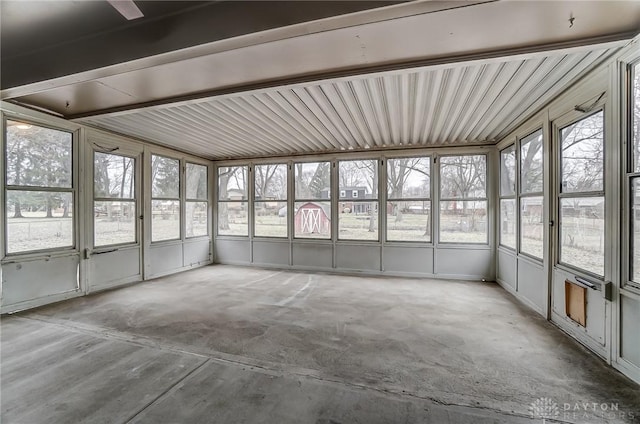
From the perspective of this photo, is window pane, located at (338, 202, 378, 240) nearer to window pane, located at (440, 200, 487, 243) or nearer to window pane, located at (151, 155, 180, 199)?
window pane, located at (440, 200, 487, 243)

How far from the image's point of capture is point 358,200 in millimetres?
6227

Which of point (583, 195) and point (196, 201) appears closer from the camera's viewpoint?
Answer: point (583, 195)

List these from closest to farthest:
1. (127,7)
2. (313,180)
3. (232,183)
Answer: (127,7)
(313,180)
(232,183)

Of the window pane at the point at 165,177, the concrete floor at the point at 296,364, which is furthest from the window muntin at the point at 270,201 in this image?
the concrete floor at the point at 296,364

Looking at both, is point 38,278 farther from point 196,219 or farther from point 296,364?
point 296,364

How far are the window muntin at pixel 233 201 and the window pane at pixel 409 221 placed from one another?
360 cm

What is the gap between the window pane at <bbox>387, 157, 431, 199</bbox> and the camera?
19.1ft

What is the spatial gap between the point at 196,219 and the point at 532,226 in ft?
22.4

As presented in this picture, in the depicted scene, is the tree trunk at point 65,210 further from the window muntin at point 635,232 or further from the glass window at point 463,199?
the window muntin at point 635,232

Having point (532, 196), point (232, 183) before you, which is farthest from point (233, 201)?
point (532, 196)

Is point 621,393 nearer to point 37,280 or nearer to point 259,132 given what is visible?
point 259,132

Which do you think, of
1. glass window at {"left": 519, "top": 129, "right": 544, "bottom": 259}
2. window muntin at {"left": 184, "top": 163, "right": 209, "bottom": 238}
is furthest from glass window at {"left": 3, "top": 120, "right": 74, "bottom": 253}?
glass window at {"left": 519, "top": 129, "right": 544, "bottom": 259}

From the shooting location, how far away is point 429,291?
475cm

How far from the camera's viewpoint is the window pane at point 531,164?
12.7 ft
